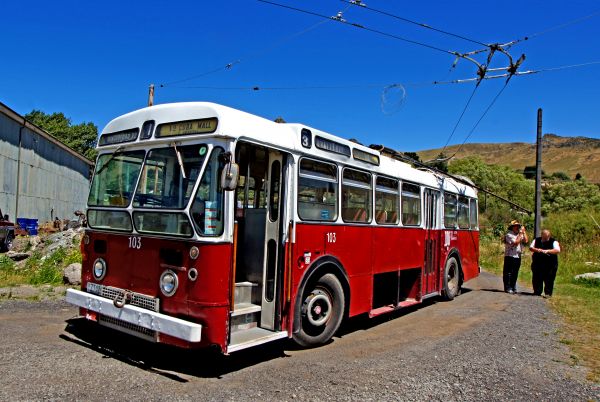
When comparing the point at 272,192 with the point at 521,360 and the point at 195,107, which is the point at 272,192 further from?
the point at 521,360

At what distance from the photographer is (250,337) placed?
19.4 feet

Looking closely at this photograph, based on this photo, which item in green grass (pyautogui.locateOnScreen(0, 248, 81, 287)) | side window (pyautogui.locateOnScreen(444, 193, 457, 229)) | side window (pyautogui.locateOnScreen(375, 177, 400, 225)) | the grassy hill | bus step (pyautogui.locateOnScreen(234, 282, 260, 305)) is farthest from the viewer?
the grassy hill

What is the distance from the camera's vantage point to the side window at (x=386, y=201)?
8.65 m

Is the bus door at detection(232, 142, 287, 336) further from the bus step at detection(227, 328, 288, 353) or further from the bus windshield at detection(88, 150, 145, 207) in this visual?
the bus windshield at detection(88, 150, 145, 207)

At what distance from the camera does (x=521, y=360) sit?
6.81 m

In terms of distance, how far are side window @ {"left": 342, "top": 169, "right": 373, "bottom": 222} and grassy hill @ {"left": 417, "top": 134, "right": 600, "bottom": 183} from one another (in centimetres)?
9242

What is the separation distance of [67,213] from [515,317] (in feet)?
114

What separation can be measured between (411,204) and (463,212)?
4103mm

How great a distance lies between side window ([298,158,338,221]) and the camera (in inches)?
266

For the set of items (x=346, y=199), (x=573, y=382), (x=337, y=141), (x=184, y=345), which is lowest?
(x=573, y=382)

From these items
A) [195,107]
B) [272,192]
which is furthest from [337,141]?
[195,107]

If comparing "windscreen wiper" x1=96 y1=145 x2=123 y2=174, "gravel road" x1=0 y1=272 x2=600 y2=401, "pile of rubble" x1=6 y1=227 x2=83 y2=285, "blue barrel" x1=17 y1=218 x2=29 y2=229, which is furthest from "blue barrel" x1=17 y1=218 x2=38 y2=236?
"windscreen wiper" x1=96 y1=145 x2=123 y2=174

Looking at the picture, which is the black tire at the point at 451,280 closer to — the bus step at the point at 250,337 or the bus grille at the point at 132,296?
the bus step at the point at 250,337

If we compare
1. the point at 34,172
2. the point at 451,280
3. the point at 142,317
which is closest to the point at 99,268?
the point at 142,317
